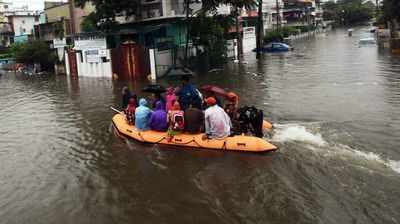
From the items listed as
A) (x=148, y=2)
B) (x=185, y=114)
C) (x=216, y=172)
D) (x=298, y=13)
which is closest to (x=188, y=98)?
(x=185, y=114)

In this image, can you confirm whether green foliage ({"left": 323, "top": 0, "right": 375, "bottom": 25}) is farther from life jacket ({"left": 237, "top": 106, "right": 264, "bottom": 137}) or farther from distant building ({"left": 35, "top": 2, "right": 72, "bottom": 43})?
life jacket ({"left": 237, "top": 106, "right": 264, "bottom": 137})

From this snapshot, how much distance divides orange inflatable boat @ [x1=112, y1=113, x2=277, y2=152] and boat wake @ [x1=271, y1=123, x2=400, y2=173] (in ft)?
2.62

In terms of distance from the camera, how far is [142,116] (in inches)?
530

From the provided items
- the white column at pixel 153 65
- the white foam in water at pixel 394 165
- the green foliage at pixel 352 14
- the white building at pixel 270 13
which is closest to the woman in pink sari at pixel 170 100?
the white foam in water at pixel 394 165

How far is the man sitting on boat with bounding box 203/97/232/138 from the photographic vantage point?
11898 millimetres

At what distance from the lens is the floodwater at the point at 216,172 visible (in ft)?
28.6

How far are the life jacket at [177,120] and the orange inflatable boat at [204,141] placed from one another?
0.73 ft

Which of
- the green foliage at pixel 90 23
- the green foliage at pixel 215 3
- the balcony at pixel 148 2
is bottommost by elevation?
the green foliage at pixel 90 23

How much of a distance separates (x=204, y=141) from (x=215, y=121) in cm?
64

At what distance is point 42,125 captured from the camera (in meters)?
18.0

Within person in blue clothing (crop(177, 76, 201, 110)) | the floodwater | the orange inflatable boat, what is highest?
person in blue clothing (crop(177, 76, 201, 110))

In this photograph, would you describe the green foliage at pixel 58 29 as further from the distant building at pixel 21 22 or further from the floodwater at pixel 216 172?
the floodwater at pixel 216 172

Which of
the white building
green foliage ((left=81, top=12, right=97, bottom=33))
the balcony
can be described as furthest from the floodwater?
the white building

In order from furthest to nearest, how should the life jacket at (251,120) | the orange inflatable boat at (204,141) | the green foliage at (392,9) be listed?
the green foliage at (392,9) → the life jacket at (251,120) → the orange inflatable boat at (204,141)
